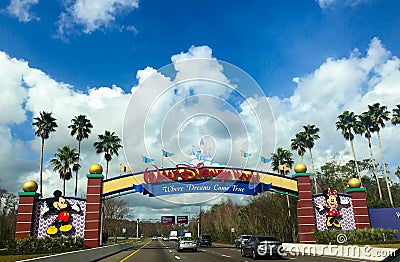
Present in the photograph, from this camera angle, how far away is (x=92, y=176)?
37594 mm

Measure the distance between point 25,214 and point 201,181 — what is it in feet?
59.1

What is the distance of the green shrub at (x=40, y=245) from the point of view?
1230 inches

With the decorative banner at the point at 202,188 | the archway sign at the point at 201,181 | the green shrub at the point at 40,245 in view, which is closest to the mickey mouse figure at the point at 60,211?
the green shrub at the point at 40,245

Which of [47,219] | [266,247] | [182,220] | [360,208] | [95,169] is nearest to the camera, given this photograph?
[266,247]

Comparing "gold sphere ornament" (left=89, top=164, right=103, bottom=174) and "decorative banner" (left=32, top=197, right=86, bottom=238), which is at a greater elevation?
"gold sphere ornament" (left=89, top=164, right=103, bottom=174)

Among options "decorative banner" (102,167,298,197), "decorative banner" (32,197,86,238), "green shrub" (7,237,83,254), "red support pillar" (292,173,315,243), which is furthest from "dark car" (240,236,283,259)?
"decorative banner" (32,197,86,238)

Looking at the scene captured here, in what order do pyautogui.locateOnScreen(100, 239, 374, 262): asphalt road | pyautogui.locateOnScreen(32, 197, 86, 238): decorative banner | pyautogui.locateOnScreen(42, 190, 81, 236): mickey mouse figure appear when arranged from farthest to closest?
pyautogui.locateOnScreen(42, 190, 81, 236): mickey mouse figure → pyautogui.locateOnScreen(32, 197, 86, 238): decorative banner → pyautogui.locateOnScreen(100, 239, 374, 262): asphalt road

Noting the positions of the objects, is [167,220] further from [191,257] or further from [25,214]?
[191,257]

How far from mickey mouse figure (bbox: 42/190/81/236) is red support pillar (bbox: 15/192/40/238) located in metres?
1.33

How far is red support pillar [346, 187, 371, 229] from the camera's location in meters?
37.8

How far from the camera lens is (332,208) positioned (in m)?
38.1

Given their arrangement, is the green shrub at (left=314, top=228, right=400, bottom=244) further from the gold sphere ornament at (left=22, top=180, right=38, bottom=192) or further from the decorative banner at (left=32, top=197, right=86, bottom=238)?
the gold sphere ornament at (left=22, top=180, right=38, bottom=192)

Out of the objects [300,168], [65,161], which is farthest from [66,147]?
[300,168]

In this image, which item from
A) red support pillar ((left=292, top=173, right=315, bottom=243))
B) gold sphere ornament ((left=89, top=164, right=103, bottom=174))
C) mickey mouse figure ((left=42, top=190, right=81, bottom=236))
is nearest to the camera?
mickey mouse figure ((left=42, top=190, right=81, bottom=236))
